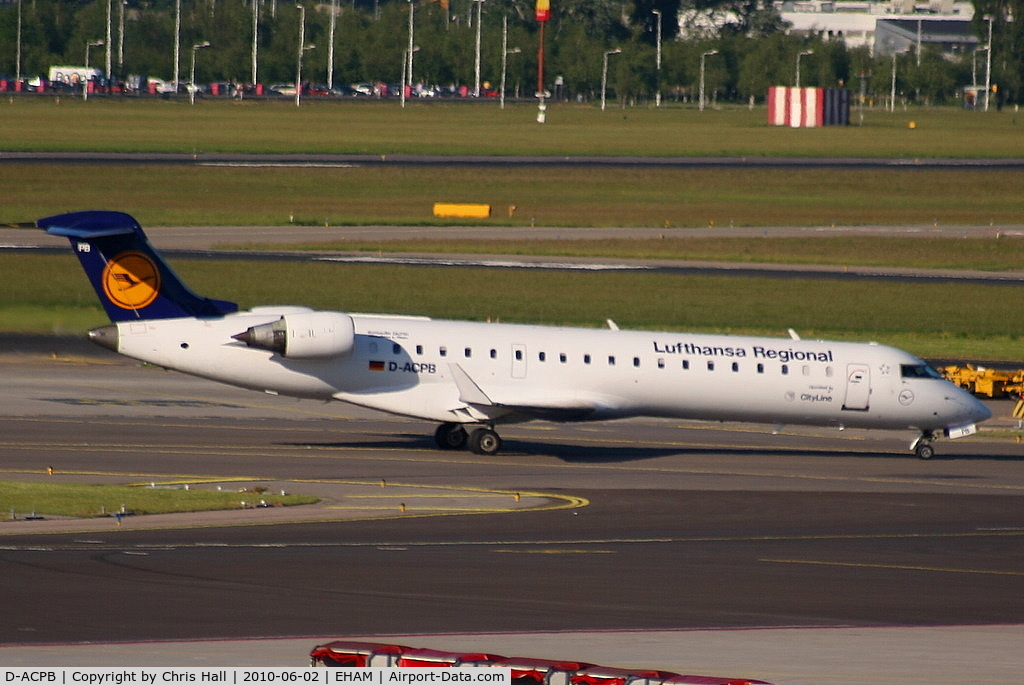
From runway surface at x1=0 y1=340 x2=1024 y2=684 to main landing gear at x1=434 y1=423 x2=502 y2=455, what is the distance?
67 centimetres

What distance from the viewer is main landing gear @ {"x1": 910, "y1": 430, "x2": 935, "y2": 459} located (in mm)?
42438

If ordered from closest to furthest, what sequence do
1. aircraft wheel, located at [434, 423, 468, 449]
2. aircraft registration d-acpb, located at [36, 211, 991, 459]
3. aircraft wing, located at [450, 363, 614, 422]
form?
aircraft registration d-acpb, located at [36, 211, 991, 459] → aircraft wing, located at [450, 363, 614, 422] → aircraft wheel, located at [434, 423, 468, 449]

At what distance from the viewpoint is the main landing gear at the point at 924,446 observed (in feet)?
139

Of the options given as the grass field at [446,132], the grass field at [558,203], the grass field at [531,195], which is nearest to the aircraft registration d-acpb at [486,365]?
the grass field at [558,203]

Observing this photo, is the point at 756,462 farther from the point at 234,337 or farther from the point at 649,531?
the point at 234,337

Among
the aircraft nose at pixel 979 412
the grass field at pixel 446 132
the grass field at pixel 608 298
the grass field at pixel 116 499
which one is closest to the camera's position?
the grass field at pixel 116 499

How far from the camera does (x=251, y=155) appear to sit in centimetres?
11569

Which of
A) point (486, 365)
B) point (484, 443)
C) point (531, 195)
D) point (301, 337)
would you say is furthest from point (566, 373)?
point (531, 195)

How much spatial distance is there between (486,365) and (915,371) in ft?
39.3

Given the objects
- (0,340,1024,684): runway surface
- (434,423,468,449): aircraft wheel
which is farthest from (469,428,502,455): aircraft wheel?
(434,423,468,449): aircraft wheel

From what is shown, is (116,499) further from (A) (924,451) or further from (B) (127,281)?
(A) (924,451)

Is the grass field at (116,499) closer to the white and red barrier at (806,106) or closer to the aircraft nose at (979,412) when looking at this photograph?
the aircraft nose at (979,412)

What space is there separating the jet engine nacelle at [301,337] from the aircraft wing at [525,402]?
3.16 meters

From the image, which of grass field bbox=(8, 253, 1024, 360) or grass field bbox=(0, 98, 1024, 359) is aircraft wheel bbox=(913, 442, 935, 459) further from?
grass field bbox=(0, 98, 1024, 359)
